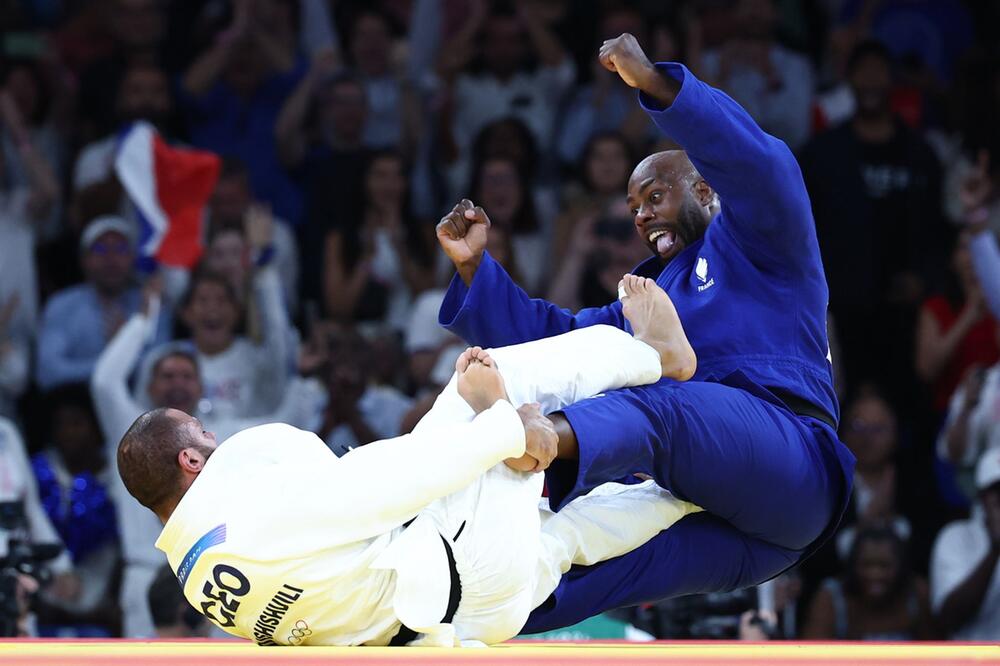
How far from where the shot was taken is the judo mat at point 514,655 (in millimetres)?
2807

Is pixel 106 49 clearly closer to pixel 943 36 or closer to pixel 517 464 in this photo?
pixel 943 36

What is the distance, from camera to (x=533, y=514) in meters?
3.20

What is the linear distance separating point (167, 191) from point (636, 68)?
360cm

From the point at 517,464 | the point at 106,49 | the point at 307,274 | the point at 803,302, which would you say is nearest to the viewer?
the point at 517,464

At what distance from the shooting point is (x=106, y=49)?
25.2 ft

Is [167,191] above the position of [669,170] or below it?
below

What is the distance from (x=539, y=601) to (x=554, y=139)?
14.4 feet

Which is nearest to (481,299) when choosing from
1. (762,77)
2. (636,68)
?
(636,68)

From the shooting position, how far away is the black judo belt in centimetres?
312

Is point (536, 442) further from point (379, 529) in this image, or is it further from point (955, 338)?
point (955, 338)

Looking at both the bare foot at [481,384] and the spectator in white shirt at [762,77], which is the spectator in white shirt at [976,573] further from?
the bare foot at [481,384]

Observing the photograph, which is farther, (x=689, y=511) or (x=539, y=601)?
(x=689, y=511)

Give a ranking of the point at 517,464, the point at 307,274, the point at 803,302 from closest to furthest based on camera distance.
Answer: the point at 517,464 → the point at 803,302 → the point at 307,274

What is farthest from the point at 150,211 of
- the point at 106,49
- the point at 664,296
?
the point at 664,296
